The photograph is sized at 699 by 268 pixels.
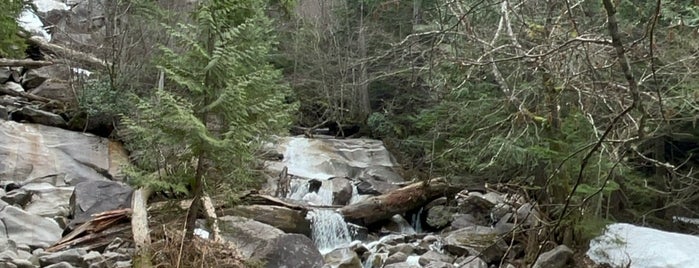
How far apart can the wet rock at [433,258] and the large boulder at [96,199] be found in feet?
13.8

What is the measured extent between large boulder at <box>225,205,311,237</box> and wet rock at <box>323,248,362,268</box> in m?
0.68

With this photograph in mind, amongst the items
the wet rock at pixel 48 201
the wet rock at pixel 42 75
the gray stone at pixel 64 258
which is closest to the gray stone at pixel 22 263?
the gray stone at pixel 64 258

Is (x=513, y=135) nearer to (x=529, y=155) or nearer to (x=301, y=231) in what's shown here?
(x=529, y=155)

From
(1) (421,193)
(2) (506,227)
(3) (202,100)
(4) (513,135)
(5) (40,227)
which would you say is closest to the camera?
(3) (202,100)

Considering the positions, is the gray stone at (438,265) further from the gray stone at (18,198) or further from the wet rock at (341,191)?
the gray stone at (18,198)

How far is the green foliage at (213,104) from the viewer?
17.4 ft

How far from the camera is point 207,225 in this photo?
6.00m

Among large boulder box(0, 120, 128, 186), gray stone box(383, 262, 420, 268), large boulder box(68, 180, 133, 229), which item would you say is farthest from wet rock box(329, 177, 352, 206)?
large boulder box(68, 180, 133, 229)

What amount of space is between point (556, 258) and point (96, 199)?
612 cm

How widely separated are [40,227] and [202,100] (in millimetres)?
3244

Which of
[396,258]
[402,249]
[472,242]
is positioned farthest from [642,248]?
[402,249]

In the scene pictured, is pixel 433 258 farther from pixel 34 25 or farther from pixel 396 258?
pixel 34 25

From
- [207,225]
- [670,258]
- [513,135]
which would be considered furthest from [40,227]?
[670,258]

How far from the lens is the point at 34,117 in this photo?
12.8m
